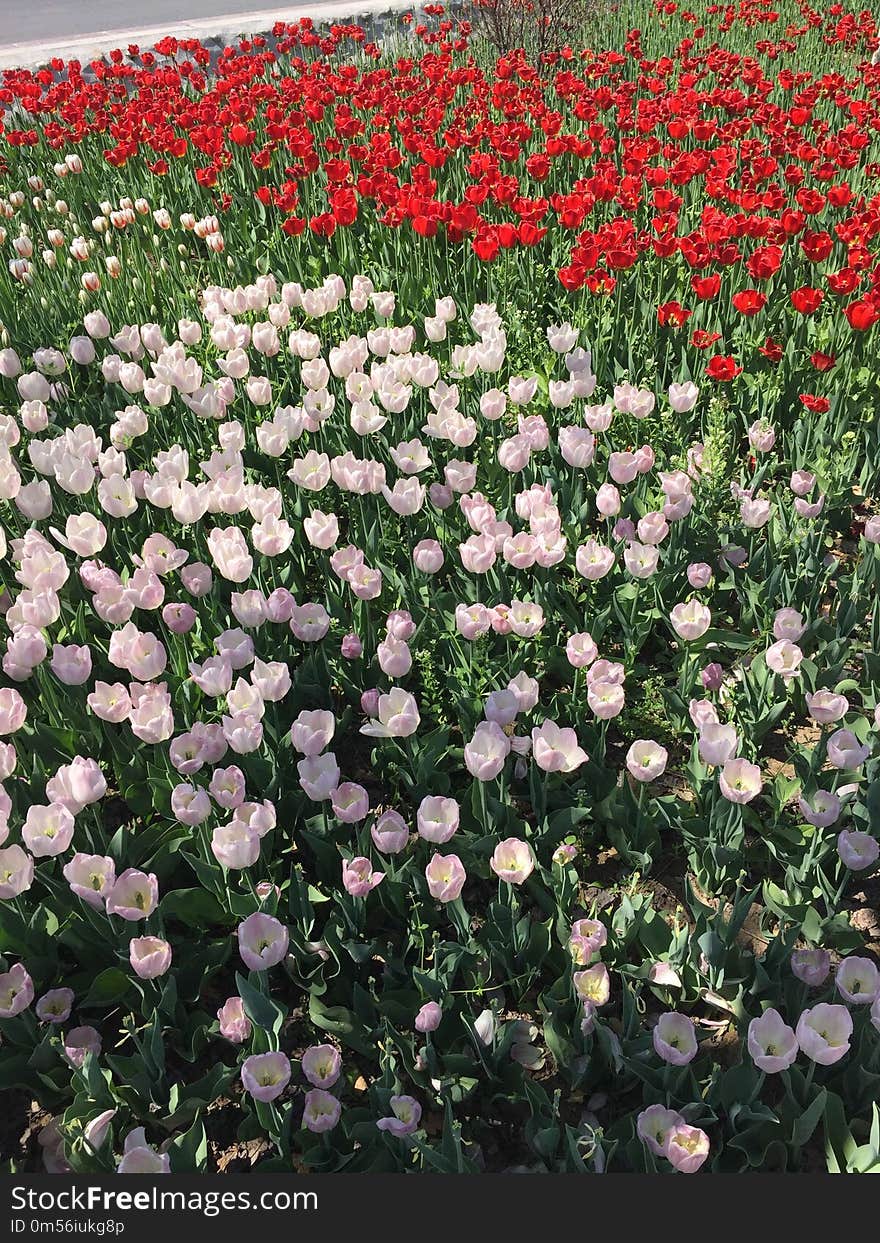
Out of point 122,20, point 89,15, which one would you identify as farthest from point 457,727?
point 89,15

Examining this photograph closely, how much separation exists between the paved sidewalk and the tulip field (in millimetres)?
6837

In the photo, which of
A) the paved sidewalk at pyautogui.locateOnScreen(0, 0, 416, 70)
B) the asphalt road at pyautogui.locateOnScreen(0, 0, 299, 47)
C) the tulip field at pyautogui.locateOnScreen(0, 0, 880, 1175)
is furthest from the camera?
the asphalt road at pyautogui.locateOnScreen(0, 0, 299, 47)

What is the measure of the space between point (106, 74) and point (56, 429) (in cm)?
530

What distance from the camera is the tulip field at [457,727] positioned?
187 centimetres

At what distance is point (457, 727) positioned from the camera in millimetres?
2686

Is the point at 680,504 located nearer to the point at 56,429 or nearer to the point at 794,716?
the point at 794,716

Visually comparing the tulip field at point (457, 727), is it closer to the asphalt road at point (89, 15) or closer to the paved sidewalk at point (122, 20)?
the paved sidewalk at point (122, 20)

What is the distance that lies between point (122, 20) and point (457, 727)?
1302 cm

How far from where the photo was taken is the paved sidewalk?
9.89 meters

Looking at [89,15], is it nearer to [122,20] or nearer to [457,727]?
[122,20]

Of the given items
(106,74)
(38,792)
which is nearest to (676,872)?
(38,792)

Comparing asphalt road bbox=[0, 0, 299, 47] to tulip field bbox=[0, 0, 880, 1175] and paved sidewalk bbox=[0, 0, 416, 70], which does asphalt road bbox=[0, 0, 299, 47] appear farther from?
tulip field bbox=[0, 0, 880, 1175]

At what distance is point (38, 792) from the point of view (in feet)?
7.72

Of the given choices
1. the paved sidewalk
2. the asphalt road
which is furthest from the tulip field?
the asphalt road
